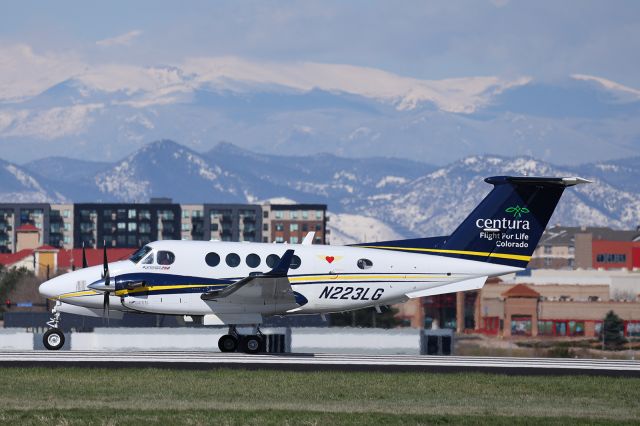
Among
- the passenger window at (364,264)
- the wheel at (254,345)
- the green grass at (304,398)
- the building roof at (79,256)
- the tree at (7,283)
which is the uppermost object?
the building roof at (79,256)

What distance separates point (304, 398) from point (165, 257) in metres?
11.0

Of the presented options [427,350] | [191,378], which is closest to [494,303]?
[427,350]

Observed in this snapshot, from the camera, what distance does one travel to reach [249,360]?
1686 inches

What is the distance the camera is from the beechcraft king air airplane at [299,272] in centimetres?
4503

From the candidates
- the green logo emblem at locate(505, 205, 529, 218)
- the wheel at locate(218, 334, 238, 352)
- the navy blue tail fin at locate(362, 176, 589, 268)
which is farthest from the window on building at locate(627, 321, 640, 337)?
the wheel at locate(218, 334, 238, 352)

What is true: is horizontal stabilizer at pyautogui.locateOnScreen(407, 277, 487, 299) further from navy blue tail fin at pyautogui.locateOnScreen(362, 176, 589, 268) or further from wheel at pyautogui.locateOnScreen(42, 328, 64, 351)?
A: wheel at pyautogui.locateOnScreen(42, 328, 64, 351)

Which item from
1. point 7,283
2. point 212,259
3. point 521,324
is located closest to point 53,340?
point 212,259

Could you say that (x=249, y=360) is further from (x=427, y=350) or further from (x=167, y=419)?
(x=427, y=350)

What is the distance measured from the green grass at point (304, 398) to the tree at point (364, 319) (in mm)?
66723

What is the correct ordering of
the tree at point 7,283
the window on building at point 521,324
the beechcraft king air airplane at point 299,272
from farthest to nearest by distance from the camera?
the window on building at point 521,324
the tree at point 7,283
the beechcraft king air airplane at point 299,272

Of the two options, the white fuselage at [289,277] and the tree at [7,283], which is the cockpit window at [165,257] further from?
the tree at [7,283]

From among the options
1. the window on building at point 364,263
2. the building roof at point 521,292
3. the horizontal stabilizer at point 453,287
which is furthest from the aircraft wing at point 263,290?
the building roof at point 521,292

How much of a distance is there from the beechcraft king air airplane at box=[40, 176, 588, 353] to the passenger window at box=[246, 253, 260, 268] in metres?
0.03

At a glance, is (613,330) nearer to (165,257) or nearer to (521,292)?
(521,292)
